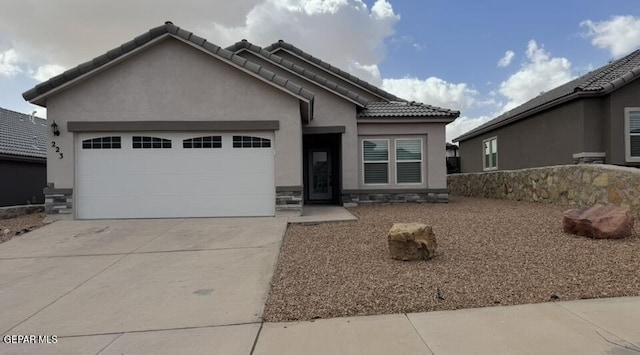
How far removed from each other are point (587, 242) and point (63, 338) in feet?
26.8

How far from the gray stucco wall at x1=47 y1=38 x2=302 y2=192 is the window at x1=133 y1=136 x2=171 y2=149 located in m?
0.58

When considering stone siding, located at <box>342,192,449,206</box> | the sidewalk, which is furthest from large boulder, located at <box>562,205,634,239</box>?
stone siding, located at <box>342,192,449,206</box>

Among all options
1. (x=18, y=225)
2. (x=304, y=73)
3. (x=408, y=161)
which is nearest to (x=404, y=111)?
(x=408, y=161)

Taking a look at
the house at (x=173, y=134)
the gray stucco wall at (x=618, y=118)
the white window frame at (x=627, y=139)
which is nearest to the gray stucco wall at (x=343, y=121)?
the house at (x=173, y=134)

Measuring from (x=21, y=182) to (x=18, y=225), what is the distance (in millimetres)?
7179

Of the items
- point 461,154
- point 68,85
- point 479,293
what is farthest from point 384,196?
point 461,154

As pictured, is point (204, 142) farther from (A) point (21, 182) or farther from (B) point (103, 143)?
(A) point (21, 182)

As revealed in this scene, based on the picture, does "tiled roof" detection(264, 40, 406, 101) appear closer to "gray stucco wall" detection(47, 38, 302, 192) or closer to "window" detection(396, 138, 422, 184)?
"window" detection(396, 138, 422, 184)

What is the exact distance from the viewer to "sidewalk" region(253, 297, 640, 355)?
3570 millimetres

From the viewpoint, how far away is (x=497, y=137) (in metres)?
19.8

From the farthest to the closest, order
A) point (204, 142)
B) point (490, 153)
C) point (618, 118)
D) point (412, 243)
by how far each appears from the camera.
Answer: point (490, 153), point (618, 118), point (204, 142), point (412, 243)

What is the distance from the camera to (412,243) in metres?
6.05

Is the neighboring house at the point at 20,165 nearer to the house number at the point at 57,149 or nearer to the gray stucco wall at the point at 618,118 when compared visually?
the house number at the point at 57,149

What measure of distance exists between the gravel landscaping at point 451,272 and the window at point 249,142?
11.7 feet
